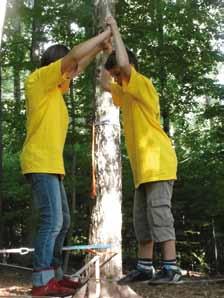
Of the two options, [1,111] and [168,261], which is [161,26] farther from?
[168,261]

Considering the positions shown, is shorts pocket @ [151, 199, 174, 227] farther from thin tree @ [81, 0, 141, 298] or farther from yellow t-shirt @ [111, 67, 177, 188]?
thin tree @ [81, 0, 141, 298]

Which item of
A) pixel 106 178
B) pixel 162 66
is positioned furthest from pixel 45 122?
pixel 162 66

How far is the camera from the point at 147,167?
3391 millimetres

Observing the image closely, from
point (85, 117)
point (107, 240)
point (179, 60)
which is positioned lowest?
point (107, 240)

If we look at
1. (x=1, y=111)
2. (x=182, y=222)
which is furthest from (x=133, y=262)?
(x=1, y=111)

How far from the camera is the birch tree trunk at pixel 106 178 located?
5840 mm

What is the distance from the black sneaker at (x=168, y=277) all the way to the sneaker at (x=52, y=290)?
581 millimetres

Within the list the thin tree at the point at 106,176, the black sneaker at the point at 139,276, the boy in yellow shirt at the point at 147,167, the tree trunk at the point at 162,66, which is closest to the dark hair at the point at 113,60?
the boy in yellow shirt at the point at 147,167

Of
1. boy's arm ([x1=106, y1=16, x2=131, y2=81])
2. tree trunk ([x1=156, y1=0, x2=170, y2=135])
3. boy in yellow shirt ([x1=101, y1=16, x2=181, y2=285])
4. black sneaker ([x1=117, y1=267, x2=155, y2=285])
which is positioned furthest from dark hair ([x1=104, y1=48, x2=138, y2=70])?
tree trunk ([x1=156, y1=0, x2=170, y2=135])

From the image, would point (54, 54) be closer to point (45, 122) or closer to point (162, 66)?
point (45, 122)

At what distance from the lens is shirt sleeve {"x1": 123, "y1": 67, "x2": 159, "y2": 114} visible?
3.47 meters

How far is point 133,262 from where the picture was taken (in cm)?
1262

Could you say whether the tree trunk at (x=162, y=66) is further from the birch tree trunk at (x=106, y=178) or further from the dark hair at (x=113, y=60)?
the dark hair at (x=113, y=60)

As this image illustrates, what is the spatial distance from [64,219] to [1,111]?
29.9ft
